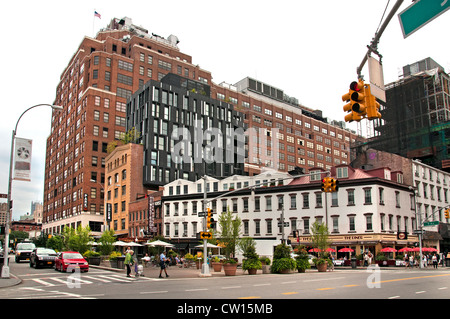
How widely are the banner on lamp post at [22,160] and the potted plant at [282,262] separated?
757 inches

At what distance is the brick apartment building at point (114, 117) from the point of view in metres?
97.7

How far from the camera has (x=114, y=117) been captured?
101 metres

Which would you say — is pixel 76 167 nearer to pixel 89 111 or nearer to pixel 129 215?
pixel 89 111

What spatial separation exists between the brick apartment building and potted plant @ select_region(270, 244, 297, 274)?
62915mm

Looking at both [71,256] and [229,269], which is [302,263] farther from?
[71,256]

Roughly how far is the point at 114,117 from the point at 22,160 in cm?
7798

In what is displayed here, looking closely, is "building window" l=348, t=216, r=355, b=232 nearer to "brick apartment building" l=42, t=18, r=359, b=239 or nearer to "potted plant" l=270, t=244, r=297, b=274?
"potted plant" l=270, t=244, r=297, b=274

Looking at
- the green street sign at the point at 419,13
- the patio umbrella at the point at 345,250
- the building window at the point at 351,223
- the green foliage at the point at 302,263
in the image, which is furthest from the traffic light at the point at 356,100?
the building window at the point at 351,223

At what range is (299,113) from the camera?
427ft

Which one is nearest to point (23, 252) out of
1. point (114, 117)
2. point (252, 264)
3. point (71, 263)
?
point (71, 263)

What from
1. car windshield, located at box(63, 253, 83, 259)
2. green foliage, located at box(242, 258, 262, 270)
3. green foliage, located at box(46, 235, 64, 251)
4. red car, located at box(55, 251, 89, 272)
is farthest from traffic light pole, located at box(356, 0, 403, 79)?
green foliage, located at box(46, 235, 64, 251)

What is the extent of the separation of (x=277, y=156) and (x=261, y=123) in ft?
35.5

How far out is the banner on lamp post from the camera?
993 inches
